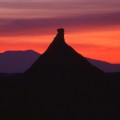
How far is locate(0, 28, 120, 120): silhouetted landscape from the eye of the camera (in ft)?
110

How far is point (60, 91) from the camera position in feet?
115

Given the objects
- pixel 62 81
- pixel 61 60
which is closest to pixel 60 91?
pixel 62 81

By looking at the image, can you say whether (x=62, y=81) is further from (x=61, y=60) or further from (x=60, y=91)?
(x=61, y=60)

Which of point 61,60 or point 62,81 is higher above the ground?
point 61,60

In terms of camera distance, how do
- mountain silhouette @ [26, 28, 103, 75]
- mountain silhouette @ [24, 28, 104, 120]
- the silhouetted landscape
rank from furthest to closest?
mountain silhouette @ [26, 28, 103, 75] → mountain silhouette @ [24, 28, 104, 120] → the silhouetted landscape

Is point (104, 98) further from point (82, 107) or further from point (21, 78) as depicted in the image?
point (21, 78)

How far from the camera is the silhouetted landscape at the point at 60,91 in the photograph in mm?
33469

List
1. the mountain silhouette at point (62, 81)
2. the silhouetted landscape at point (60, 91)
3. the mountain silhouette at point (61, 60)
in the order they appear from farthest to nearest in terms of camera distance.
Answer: the mountain silhouette at point (61, 60)
the mountain silhouette at point (62, 81)
the silhouetted landscape at point (60, 91)

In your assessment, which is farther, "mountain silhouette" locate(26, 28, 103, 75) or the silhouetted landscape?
"mountain silhouette" locate(26, 28, 103, 75)

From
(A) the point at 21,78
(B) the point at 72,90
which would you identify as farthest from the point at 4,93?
(B) the point at 72,90

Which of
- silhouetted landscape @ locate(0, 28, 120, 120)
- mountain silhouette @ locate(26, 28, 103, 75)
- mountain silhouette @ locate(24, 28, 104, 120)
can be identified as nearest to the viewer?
silhouetted landscape @ locate(0, 28, 120, 120)

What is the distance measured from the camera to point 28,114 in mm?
33219

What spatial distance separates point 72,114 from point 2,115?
4.27 m

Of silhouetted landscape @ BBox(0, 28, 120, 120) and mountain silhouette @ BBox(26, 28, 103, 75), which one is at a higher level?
mountain silhouette @ BBox(26, 28, 103, 75)
